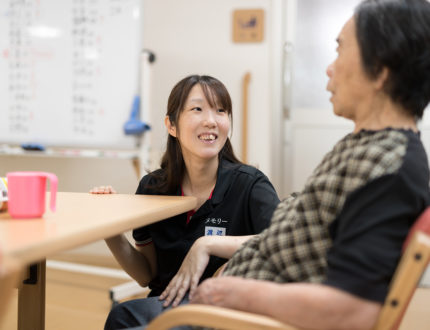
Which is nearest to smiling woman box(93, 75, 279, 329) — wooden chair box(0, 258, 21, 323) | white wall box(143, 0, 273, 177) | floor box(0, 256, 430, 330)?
wooden chair box(0, 258, 21, 323)

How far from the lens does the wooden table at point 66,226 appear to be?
67 cm

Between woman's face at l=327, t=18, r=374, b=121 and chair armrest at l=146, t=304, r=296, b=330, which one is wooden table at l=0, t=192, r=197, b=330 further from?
woman's face at l=327, t=18, r=374, b=121

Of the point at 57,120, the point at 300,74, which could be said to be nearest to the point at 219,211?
the point at 57,120

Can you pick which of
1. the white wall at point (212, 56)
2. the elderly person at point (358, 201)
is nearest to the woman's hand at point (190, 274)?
the elderly person at point (358, 201)

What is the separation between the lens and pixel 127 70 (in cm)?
264

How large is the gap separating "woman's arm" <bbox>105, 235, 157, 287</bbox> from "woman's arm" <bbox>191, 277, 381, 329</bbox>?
1.95 ft

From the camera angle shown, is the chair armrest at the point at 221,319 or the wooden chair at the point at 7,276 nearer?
the wooden chair at the point at 7,276

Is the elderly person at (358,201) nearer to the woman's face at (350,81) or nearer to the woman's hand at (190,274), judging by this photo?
the woman's face at (350,81)

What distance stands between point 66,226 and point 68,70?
2.19 metres

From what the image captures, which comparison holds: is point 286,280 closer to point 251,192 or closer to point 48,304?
point 251,192

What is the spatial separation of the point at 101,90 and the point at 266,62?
1086 mm

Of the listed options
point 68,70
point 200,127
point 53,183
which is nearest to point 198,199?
point 200,127

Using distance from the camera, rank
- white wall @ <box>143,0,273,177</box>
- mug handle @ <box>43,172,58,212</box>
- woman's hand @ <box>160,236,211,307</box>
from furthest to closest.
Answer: white wall @ <box>143,0,273,177</box>
woman's hand @ <box>160,236,211,307</box>
mug handle @ <box>43,172,58,212</box>

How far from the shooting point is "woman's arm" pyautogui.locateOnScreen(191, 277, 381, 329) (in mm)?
682
